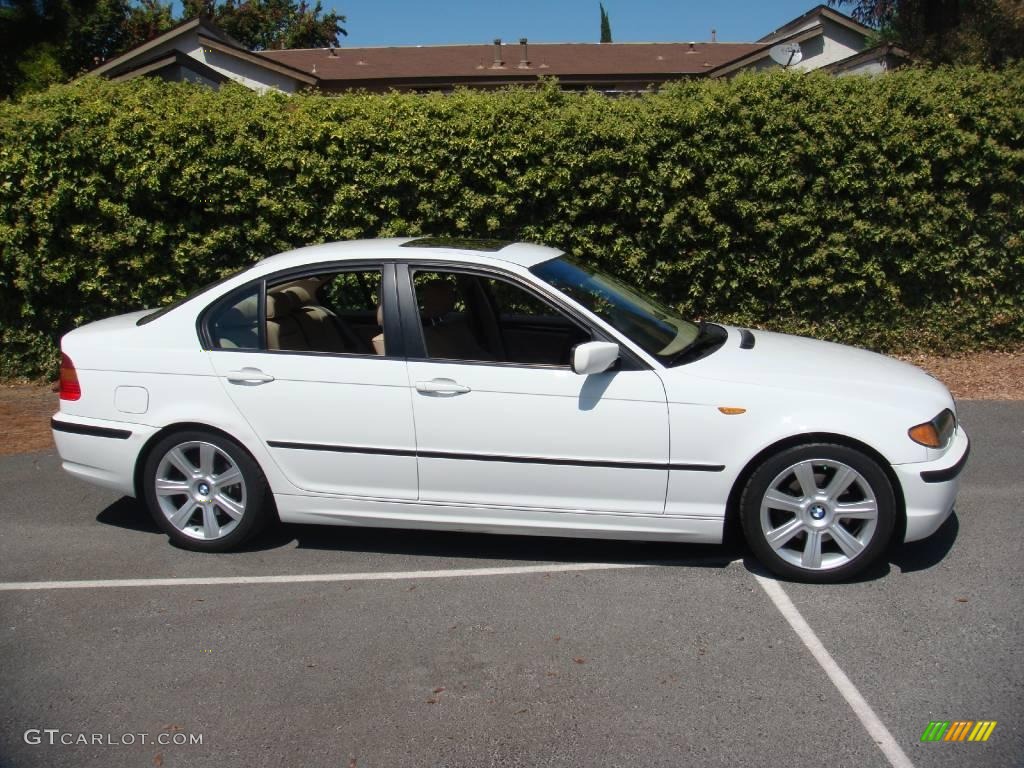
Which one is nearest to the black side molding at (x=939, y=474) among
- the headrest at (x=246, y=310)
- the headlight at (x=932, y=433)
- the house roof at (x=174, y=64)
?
the headlight at (x=932, y=433)

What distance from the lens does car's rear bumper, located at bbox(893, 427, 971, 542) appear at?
466 cm

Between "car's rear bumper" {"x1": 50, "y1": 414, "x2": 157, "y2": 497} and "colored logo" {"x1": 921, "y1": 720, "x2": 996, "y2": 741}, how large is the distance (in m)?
3.94

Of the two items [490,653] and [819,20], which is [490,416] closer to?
[490,653]

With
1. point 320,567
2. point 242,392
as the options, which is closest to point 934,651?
Answer: point 320,567

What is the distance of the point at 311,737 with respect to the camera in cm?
366

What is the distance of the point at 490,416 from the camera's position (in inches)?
193

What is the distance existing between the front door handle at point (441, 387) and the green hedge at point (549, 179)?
14.1 ft

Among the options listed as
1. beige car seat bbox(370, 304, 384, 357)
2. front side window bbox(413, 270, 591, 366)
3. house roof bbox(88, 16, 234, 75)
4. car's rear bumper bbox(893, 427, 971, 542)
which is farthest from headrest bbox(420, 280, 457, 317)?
house roof bbox(88, 16, 234, 75)

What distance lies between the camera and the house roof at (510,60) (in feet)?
87.6

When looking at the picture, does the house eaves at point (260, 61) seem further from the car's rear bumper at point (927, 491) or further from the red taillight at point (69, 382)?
the car's rear bumper at point (927, 491)

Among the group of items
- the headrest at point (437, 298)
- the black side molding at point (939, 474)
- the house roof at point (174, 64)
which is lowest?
the black side molding at point (939, 474)

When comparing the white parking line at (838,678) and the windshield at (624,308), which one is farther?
the windshield at (624,308)

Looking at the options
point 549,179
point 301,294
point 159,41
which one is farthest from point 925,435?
point 159,41

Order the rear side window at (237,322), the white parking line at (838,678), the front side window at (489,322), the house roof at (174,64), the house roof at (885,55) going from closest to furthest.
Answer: the white parking line at (838,678)
the front side window at (489,322)
the rear side window at (237,322)
the house roof at (885,55)
the house roof at (174,64)
